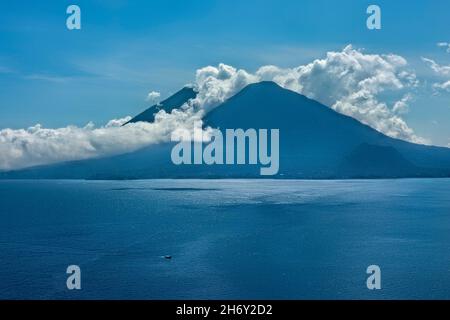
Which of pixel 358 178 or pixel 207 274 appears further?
pixel 358 178

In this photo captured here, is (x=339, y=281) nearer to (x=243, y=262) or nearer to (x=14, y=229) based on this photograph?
(x=243, y=262)

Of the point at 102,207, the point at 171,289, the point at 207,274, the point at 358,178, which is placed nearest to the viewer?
the point at 171,289

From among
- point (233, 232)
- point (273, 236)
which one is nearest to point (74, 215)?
point (233, 232)
